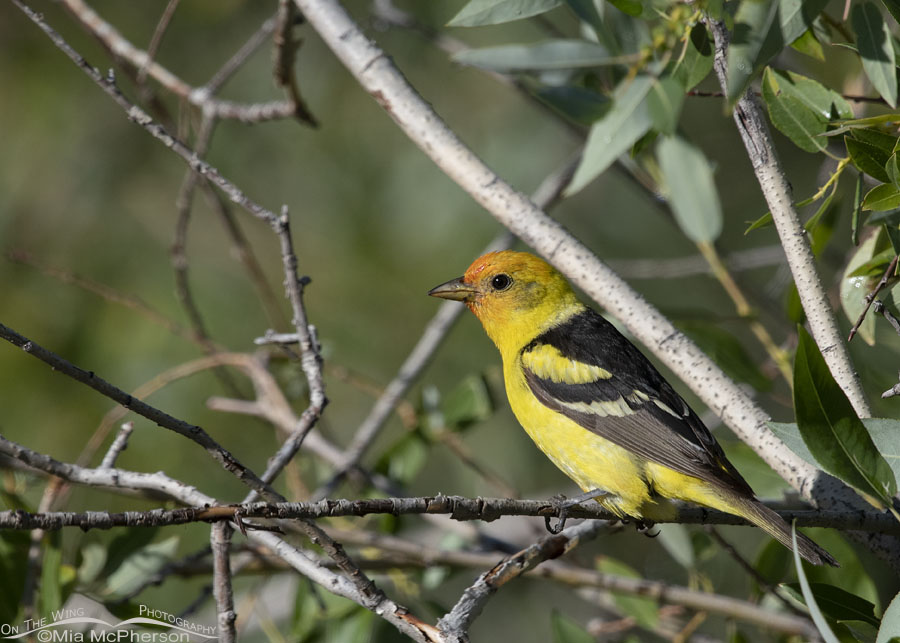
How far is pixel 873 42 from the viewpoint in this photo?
2482 mm

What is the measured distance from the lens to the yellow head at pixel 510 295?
4.15m

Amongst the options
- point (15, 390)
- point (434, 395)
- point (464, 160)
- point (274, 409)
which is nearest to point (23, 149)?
point (15, 390)

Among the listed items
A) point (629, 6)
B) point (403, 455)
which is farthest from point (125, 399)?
point (403, 455)

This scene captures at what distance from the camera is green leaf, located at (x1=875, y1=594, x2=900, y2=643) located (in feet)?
6.60

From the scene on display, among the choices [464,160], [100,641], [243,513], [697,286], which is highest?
[697,286]

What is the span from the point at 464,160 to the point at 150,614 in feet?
6.90

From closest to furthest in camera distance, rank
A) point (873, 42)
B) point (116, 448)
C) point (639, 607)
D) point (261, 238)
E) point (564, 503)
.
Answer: point (116, 448)
point (873, 42)
point (564, 503)
point (639, 607)
point (261, 238)

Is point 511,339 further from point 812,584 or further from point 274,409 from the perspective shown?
point 812,584

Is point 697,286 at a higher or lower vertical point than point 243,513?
higher

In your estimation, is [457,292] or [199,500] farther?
[457,292]

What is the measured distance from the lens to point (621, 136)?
3.14 m

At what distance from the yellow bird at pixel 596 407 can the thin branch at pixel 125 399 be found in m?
1.29

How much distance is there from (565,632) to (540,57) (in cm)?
219

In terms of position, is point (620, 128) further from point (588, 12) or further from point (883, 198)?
point (883, 198)
